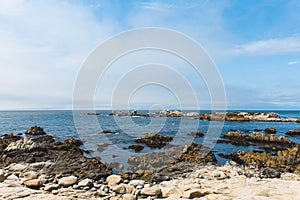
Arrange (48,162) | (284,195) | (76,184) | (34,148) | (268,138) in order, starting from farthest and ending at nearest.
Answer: (268,138)
(34,148)
(48,162)
(76,184)
(284,195)

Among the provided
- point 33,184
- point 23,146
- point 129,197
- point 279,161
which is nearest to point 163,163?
point 129,197

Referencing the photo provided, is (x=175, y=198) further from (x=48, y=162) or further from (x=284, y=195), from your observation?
(x=48, y=162)

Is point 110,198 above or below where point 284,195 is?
below

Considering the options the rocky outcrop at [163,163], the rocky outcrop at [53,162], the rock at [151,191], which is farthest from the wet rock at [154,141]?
the rock at [151,191]

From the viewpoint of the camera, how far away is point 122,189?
1007 cm

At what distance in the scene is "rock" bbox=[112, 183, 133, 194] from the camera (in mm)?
9977

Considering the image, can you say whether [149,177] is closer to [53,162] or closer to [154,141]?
[53,162]

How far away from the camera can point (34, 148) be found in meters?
17.6

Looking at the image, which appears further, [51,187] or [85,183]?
[85,183]

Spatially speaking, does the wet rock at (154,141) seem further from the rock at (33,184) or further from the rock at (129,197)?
the rock at (129,197)

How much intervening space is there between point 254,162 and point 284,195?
7433 millimetres

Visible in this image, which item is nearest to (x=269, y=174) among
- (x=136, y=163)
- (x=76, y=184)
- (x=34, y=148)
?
(x=136, y=163)

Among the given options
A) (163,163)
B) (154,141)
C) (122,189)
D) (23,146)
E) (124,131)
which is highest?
(23,146)

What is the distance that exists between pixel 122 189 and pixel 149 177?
Result: 8.07ft
